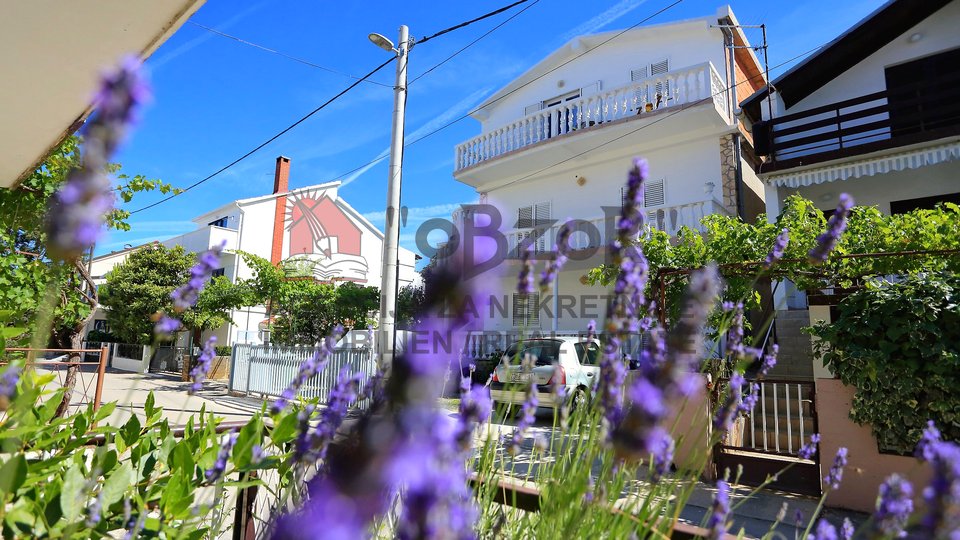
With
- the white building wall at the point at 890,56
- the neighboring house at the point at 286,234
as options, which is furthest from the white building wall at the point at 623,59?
the neighboring house at the point at 286,234

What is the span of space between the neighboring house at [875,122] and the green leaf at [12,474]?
Answer: 928 centimetres

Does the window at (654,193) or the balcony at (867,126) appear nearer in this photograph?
the balcony at (867,126)

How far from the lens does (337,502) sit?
1.60 ft

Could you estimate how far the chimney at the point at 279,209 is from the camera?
21.8 meters

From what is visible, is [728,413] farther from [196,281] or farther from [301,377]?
[196,281]

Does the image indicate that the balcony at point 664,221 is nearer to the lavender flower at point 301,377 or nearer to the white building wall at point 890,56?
the white building wall at point 890,56

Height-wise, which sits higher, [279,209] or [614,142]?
[279,209]

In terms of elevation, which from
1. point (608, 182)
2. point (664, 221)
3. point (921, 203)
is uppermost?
point (608, 182)

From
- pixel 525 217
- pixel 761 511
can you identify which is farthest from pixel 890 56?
pixel 761 511

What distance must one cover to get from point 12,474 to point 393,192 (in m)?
6.54

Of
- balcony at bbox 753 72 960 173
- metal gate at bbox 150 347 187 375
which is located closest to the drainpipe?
balcony at bbox 753 72 960 173

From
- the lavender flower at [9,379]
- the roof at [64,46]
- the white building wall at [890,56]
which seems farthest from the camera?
the white building wall at [890,56]

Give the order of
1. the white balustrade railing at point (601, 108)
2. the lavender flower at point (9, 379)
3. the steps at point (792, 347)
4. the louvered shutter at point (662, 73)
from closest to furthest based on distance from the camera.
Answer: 1. the lavender flower at point (9, 379)
2. the steps at point (792, 347)
3. the white balustrade railing at point (601, 108)
4. the louvered shutter at point (662, 73)

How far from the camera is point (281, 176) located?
74.3 ft
